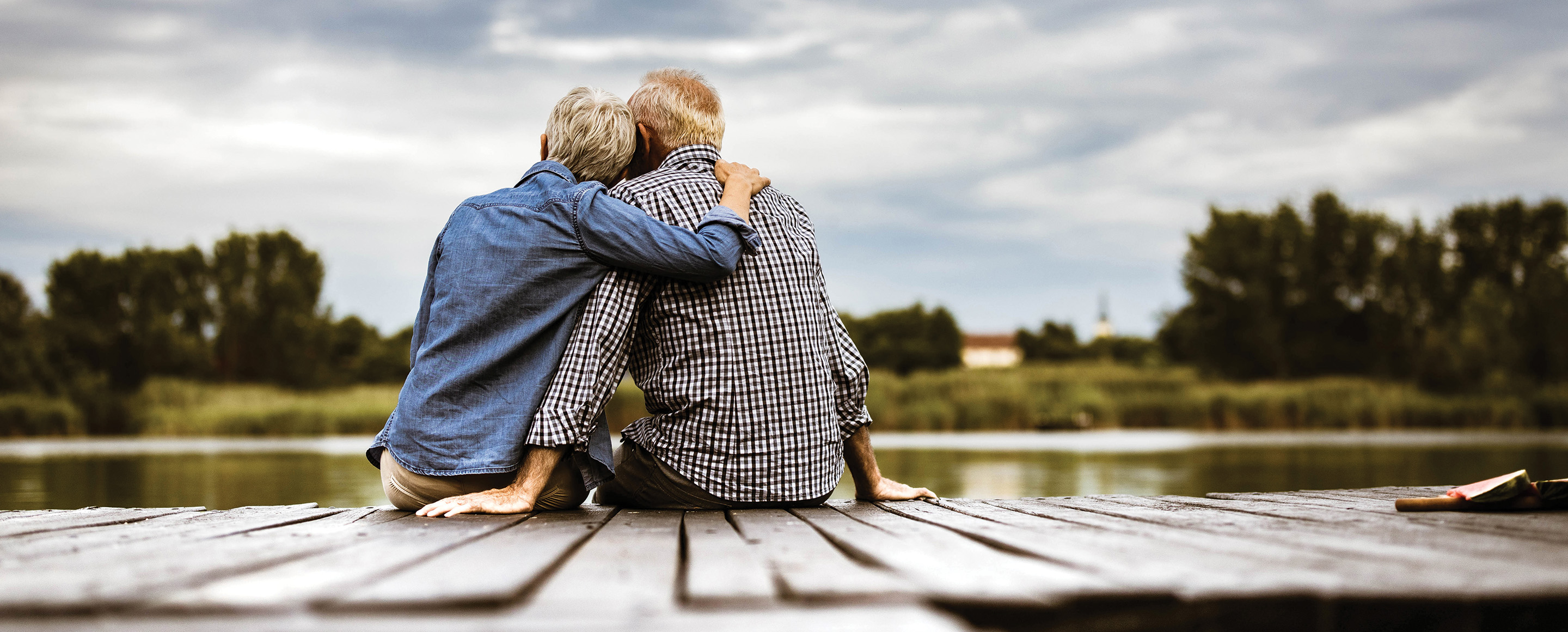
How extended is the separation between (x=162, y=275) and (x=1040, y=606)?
72.3 feet

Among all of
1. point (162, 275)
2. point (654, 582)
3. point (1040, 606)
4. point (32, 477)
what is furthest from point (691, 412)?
point (162, 275)

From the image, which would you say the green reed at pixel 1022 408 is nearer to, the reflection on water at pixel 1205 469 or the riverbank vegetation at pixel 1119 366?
the riverbank vegetation at pixel 1119 366

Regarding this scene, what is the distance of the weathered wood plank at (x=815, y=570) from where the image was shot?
3.28ft

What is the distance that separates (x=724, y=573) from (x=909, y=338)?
24168mm

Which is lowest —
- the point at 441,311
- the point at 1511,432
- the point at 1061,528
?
the point at 1511,432

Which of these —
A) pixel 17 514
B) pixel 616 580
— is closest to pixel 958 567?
pixel 616 580

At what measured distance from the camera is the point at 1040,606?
0.99 m

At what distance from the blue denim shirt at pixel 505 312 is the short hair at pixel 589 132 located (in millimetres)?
189

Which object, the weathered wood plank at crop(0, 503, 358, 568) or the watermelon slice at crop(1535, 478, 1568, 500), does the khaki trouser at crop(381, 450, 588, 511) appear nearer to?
the weathered wood plank at crop(0, 503, 358, 568)

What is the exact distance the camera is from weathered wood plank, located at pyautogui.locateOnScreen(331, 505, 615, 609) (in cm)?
97

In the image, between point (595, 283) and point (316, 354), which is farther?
point (316, 354)

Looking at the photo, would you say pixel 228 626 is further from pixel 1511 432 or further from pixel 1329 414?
pixel 1511 432

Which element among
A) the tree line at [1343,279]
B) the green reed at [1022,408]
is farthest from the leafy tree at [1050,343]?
the green reed at [1022,408]

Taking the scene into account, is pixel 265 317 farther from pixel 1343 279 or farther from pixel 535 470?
pixel 1343 279
